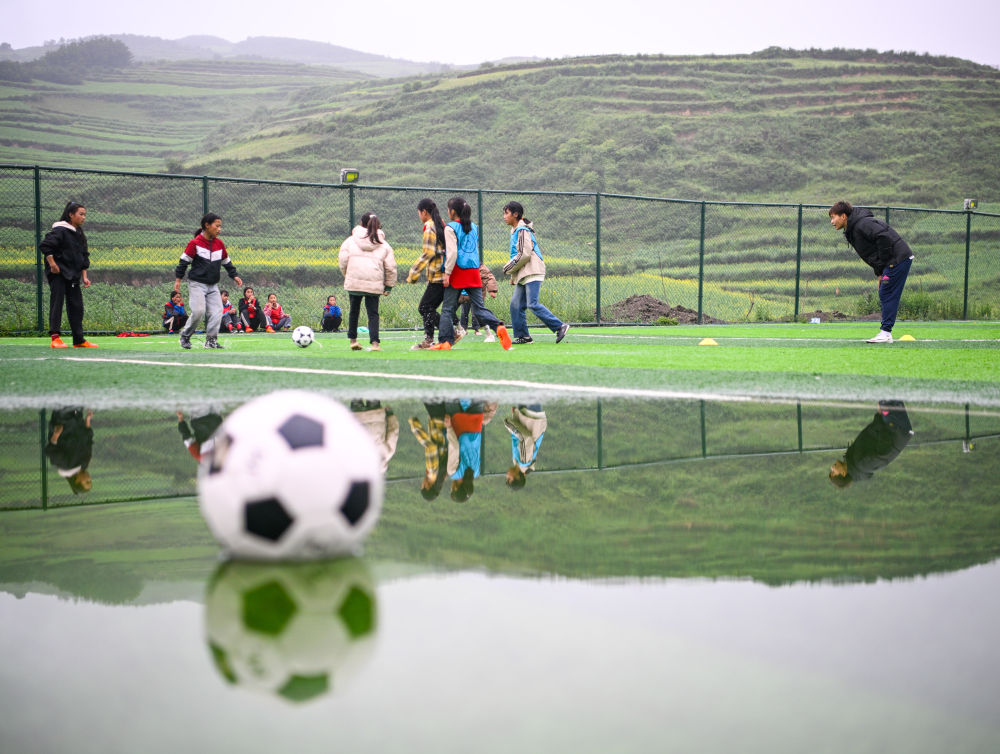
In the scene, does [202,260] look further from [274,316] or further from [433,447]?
[274,316]

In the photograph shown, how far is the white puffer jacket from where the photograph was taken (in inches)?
487

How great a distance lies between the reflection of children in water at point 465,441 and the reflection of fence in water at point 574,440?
0.22 feet

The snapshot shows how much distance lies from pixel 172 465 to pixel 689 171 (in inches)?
2972

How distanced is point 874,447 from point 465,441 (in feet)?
6.42

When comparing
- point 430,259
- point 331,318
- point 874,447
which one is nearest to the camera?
point 874,447

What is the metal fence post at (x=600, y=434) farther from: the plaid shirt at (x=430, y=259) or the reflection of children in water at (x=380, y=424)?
the plaid shirt at (x=430, y=259)

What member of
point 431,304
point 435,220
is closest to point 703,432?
point 435,220

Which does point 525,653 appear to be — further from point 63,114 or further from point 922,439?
point 63,114

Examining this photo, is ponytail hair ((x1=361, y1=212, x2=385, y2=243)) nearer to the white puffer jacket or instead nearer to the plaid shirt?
the white puffer jacket

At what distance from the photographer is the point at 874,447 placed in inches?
194

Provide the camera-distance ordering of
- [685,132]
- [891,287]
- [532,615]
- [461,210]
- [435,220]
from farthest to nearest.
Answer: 1. [685,132]
2. [891,287]
3. [435,220]
4. [461,210]
5. [532,615]

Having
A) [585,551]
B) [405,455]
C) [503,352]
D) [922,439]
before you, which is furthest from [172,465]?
[503,352]

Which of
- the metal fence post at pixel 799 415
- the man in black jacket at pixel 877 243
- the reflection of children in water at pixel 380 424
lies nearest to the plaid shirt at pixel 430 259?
the man in black jacket at pixel 877 243

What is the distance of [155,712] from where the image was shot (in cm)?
184
